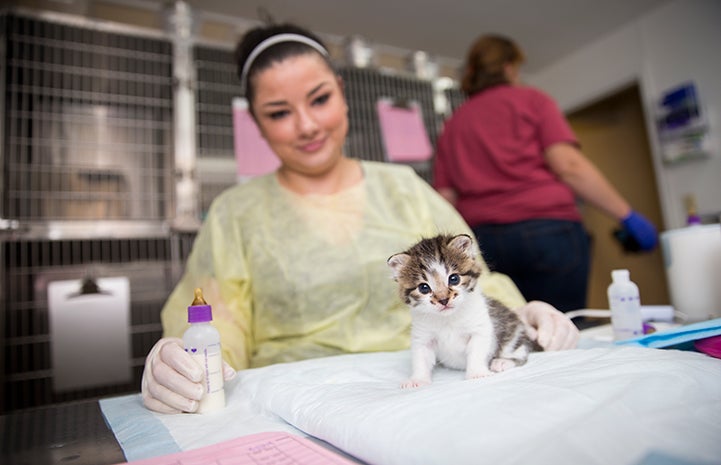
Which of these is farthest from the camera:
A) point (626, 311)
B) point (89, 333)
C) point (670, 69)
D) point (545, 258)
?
point (670, 69)

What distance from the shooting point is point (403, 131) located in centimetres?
181

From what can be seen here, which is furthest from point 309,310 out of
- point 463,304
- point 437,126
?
point 437,126

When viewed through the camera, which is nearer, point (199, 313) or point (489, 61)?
point (199, 313)

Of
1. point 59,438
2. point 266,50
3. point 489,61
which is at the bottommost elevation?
point 59,438

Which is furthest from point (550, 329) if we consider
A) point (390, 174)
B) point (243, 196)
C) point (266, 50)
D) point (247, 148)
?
point (247, 148)

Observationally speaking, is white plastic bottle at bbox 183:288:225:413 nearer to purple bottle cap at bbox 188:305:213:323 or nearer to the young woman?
purple bottle cap at bbox 188:305:213:323

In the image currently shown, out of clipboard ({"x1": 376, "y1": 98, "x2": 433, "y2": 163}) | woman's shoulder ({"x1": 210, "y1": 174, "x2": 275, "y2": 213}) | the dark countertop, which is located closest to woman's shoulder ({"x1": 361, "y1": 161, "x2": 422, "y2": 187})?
woman's shoulder ({"x1": 210, "y1": 174, "x2": 275, "y2": 213})

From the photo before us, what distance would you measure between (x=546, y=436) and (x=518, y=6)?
2.88 metres

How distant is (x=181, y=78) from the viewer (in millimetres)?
1497

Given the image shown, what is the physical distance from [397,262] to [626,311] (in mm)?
544

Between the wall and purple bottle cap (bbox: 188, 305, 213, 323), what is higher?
the wall

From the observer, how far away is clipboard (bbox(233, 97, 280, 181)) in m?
1.55

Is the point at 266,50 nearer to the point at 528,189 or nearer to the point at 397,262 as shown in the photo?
the point at 397,262

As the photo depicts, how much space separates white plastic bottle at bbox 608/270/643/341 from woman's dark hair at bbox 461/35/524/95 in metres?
1.10
